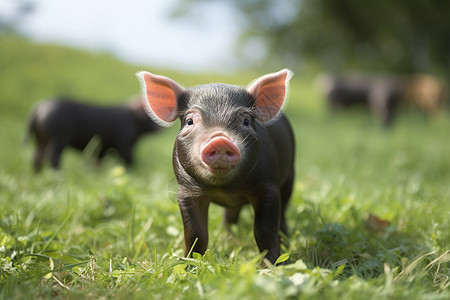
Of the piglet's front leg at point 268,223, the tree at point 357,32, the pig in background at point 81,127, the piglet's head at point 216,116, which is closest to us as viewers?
the piglet's head at point 216,116

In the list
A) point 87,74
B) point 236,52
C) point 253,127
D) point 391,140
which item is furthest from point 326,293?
point 236,52

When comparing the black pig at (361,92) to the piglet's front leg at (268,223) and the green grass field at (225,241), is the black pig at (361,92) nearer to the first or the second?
the green grass field at (225,241)

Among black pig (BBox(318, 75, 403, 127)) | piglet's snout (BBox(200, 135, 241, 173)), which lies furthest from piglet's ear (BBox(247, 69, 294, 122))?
black pig (BBox(318, 75, 403, 127))

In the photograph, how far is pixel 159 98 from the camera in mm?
2744

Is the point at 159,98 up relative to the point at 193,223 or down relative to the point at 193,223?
up

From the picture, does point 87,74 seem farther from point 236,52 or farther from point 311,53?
point 236,52

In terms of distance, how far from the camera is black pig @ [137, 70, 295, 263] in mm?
2246

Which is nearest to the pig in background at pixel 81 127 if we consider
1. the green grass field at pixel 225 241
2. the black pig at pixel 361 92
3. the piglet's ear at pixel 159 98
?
the green grass field at pixel 225 241

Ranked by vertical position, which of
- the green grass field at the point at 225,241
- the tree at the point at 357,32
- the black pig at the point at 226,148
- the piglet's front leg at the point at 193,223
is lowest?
the green grass field at the point at 225,241

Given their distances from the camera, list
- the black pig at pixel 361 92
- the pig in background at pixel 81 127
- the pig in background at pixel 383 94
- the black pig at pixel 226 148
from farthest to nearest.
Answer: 1. the black pig at pixel 361 92
2. the pig in background at pixel 383 94
3. the pig in background at pixel 81 127
4. the black pig at pixel 226 148

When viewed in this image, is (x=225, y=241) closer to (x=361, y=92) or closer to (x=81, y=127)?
(x=81, y=127)

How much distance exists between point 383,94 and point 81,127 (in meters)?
11.2

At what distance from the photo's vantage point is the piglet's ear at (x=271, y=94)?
266cm

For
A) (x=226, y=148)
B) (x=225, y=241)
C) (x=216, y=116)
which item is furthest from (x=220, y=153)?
→ (x=225, y=241)
